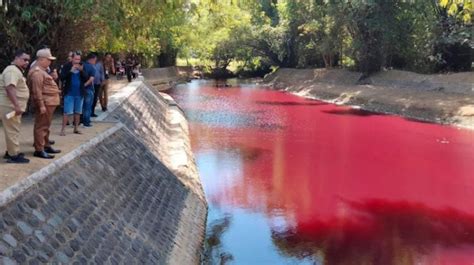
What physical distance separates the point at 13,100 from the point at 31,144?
225cm

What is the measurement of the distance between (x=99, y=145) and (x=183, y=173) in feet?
10.8

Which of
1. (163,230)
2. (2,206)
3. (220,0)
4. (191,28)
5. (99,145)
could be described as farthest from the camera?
(191,28)

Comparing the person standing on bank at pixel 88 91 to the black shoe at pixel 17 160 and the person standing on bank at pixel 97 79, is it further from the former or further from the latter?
the black shoe at pixel 17 160

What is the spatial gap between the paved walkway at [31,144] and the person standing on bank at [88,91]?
22cm

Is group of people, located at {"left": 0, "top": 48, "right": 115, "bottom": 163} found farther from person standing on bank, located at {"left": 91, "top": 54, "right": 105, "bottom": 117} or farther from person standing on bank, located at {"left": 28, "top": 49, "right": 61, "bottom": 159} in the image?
person standing on bank, located at {"left": 91, "top": 54, "right": 105, "bottom": 117}

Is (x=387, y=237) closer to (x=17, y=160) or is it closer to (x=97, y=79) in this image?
(x=17, y=160)

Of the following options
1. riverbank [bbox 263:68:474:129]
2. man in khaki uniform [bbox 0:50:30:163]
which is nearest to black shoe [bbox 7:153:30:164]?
man in khaki uniform [bbox 0:50:30:163]

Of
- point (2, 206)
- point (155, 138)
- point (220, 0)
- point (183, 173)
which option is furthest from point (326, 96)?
point (2, 206)

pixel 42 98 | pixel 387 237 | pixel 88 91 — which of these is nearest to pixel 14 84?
pixel 42 98

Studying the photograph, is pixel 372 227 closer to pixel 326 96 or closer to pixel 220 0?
pixel 220 0

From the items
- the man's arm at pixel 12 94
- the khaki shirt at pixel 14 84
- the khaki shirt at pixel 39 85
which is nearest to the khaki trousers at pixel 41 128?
the khaki shirt at pixel 39 85

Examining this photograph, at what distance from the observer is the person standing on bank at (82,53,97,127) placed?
37.7 feet

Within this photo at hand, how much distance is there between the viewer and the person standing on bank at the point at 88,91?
1148 cm

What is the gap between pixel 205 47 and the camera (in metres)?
54.2
